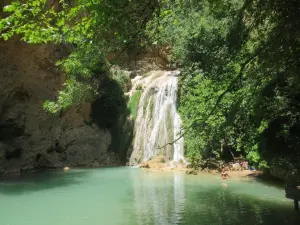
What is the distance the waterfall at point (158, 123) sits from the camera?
62.2 ft

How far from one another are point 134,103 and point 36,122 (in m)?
6.40

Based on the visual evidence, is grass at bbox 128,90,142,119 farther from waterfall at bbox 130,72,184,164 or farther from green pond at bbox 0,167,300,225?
green pond at bbox 0,167,300,225

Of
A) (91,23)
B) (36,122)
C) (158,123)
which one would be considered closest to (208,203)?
(91,23)

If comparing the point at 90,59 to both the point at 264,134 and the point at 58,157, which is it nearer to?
the point at 264,134

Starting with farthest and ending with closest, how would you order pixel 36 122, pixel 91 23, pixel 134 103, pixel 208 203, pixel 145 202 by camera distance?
pixel 134 103
pixel 36 122
pixel 145 202
pixel 208 203
pixel 91 23

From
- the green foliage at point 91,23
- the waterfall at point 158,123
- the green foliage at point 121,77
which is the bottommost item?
the green foliage at point 91,23

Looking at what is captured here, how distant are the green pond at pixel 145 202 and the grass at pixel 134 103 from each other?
8406 millimetres

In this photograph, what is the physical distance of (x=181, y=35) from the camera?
21.0 meters

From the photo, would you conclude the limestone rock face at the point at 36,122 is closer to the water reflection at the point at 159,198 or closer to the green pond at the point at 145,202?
the green pond at the point at 145,202

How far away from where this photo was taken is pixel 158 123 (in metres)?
19.9

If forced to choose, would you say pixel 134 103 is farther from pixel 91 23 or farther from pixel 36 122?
pixel 91 23

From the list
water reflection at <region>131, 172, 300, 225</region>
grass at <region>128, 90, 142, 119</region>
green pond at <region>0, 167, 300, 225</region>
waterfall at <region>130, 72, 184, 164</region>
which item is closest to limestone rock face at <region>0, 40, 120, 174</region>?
waterfall at <region>130, 72, 184, 164</region>

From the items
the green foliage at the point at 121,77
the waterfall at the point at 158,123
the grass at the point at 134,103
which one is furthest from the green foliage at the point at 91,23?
the green foliage at the point at 121,77

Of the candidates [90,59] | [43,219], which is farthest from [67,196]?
[90,59]
